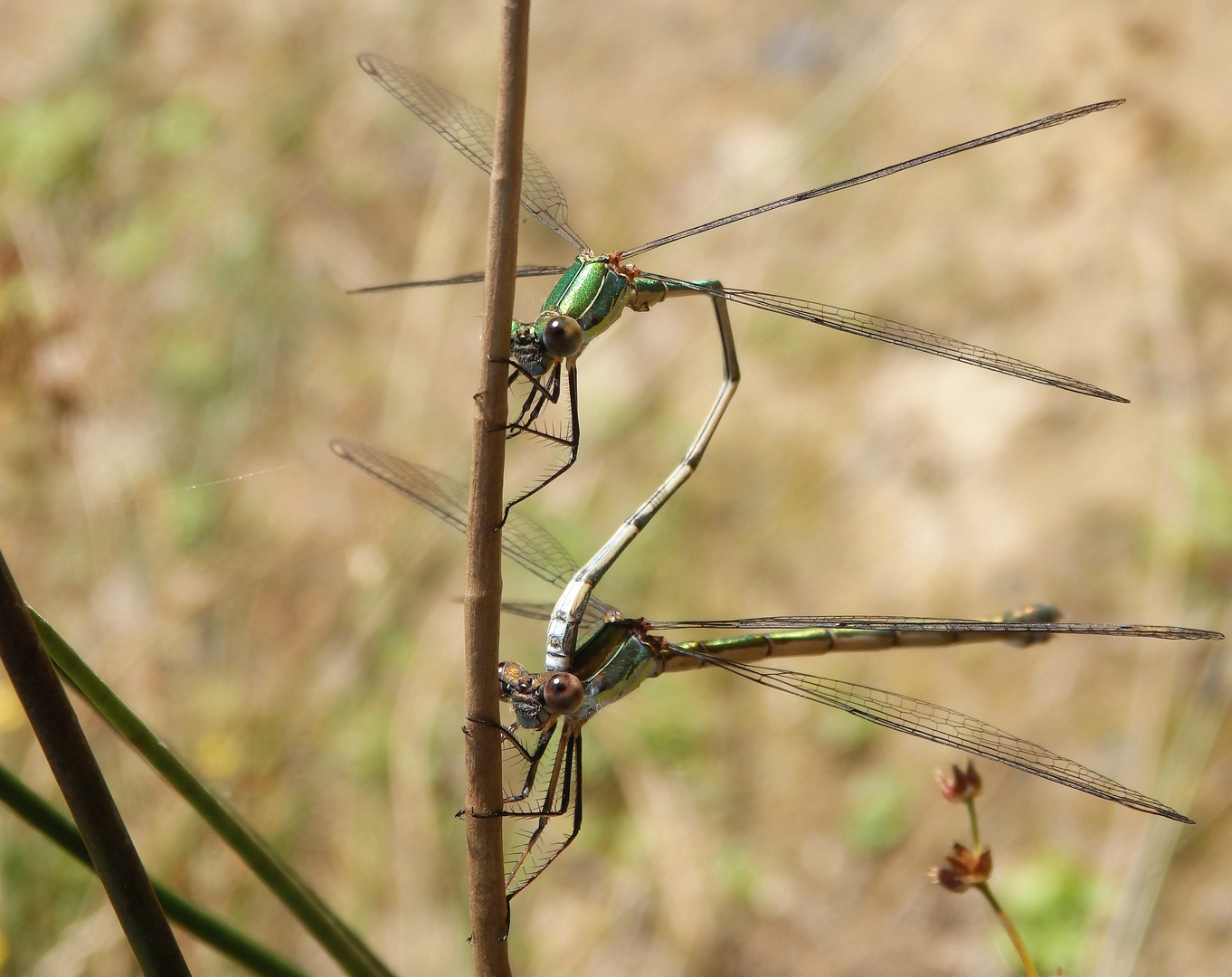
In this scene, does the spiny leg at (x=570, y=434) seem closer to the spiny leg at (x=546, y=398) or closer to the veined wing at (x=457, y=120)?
the spiny leg at (x=546, y=398)

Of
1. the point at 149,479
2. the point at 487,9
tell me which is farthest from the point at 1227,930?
the point at 487,9

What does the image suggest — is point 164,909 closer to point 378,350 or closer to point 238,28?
point 378,350

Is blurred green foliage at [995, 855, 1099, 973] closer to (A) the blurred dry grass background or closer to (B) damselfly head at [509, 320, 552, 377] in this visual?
(A) the blurred dry grass background

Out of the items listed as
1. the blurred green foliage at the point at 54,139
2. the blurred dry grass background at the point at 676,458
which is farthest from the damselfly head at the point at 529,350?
the blurred green foliage at the point at 54,139

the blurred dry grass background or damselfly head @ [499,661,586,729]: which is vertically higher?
the blurred dry grass background

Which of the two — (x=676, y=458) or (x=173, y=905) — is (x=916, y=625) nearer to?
(x=173, y=905)

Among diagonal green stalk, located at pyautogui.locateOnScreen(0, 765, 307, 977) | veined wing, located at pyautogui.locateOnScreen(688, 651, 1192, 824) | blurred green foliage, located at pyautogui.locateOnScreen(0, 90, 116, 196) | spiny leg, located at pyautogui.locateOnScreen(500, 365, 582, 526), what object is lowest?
diagonal green stalk, located at pyautogui.locateOnScreen(0, 765, 307, 977)

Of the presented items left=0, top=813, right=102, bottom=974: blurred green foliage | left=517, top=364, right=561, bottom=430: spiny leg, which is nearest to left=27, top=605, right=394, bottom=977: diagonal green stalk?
left=517, top=364, right=561, bottom=430: spiny leg
